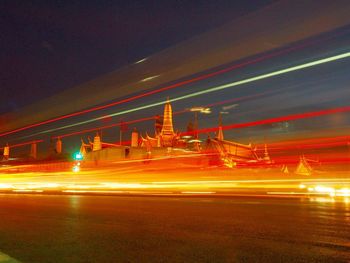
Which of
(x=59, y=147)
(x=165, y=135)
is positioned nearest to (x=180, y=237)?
(x=165, y=135)

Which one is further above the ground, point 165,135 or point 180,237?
point 165,135

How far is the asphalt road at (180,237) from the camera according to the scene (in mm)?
5516

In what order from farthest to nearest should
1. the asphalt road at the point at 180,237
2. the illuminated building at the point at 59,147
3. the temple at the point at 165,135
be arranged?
the illuminated building at the point at 59,147, the temple at the point at 165,135, the asphalt road at the point at 180,237

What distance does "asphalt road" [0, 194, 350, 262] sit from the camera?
552 cm

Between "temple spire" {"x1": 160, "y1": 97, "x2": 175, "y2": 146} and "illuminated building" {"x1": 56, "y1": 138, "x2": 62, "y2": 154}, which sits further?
"illuminated building" {"x1": 56, "y1": 138, "x2": 62, "y2": 154}

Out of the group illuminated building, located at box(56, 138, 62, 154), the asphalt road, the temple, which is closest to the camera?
the asphalt road

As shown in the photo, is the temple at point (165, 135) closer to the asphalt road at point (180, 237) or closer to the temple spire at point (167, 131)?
the temple spire at point (167, 131)

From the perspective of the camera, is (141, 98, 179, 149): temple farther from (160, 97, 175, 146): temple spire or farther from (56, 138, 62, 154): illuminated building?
(56, 138, 62, 154): illuminated building

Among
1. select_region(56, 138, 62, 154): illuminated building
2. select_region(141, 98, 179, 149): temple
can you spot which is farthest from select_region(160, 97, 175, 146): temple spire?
select_region(56, 138, 62, 154): illuminated building

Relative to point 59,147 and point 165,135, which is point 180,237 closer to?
point 165,135

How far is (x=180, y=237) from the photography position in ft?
23.1

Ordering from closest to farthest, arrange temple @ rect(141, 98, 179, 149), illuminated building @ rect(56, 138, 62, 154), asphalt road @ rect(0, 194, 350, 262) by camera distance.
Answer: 1. asphalt road @ rect(0, 194, 350, 262)
2. temple @ rect(141, 98, 179, 149)
3. illuminated building @ rect(56, 138, 62, 154)

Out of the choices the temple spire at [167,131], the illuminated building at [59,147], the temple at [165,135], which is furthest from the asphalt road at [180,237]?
the illuminated building at [59,147]

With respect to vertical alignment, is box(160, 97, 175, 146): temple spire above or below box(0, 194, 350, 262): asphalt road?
above
